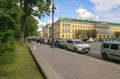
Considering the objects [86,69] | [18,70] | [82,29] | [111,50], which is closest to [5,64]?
[18,70]

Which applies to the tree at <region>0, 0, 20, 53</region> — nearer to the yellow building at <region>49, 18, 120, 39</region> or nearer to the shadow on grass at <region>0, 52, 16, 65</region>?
the shadow on grass at <region>0, 52, 16, 65</region>

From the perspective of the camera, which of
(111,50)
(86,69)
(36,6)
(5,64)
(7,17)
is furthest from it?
(36,6)

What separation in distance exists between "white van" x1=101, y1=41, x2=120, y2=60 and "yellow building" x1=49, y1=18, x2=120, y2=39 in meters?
124

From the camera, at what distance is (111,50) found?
61.1ft

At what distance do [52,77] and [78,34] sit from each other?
139725 millimetres

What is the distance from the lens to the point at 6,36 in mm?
11625

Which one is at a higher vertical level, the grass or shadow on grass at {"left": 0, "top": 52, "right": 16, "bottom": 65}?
the grass

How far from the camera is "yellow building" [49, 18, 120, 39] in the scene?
148m

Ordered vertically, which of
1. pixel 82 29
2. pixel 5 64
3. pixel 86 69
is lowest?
pixel 86 69

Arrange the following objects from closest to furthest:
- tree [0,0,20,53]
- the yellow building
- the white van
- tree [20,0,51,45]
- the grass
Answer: tree [0,0,20,53]
the grass
the white van
tree [20,0,51,45]
the yellow building

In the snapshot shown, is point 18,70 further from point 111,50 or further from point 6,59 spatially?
point 111,50

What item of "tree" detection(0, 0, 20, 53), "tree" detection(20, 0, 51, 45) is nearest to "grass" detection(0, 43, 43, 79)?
"tree" detection(0, 0, 20, 53)

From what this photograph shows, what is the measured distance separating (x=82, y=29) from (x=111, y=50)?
141 metres

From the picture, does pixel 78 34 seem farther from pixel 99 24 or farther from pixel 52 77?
pixel 52 77
